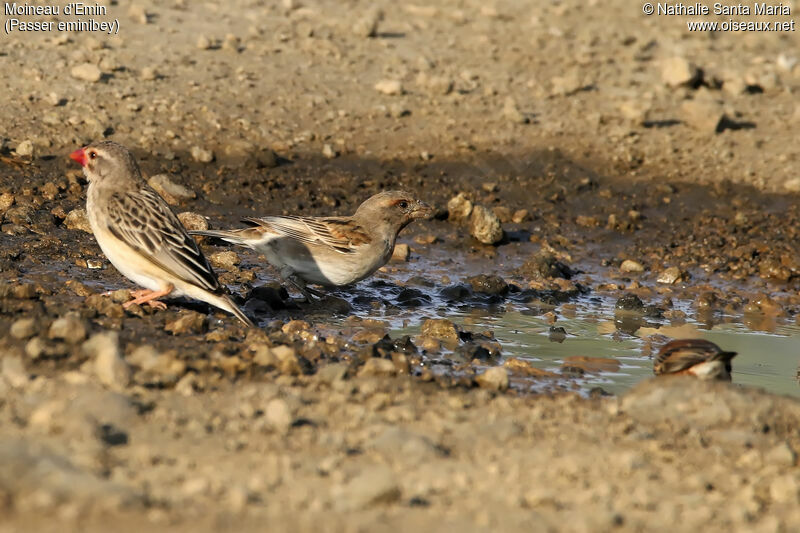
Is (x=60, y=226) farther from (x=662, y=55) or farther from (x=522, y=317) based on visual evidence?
(x=662, y=55)

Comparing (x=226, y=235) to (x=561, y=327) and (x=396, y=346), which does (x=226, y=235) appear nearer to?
(x=396, y=346)

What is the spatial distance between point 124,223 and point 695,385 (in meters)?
4.13

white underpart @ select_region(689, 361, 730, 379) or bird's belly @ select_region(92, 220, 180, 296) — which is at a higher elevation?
bird's belly @ select_region(92, 220, 180, 296)

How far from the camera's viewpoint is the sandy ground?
15.6 ft

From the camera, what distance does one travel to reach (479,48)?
48.0 feet

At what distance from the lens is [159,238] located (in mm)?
7805

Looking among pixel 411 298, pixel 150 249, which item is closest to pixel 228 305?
pixel 150 249

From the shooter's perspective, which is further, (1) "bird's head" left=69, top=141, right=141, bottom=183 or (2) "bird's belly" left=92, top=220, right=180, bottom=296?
(1) "bird's head" left=69, top=141, right=141, bottom=183

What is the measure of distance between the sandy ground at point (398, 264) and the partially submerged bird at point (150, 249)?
209 mm

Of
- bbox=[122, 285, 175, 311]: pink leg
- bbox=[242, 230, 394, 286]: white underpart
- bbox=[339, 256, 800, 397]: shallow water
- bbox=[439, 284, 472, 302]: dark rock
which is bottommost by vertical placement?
bbox=[339, 256, 800, 397]: shallow water

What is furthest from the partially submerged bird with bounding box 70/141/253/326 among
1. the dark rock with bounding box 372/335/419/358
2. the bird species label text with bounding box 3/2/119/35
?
the bird species label text with bounding box 3/2/119/35

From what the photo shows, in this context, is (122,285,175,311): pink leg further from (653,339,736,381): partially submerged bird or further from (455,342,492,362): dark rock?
(653,339,736,381): partially submerged bird

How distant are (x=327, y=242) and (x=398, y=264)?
54.2 inches

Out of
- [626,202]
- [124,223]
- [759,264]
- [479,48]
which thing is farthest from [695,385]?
[479,48]
